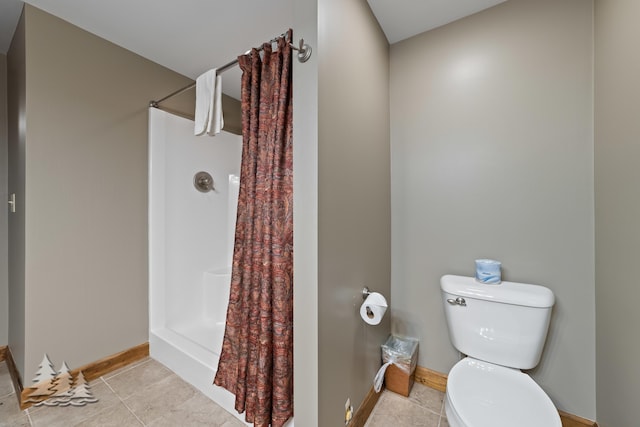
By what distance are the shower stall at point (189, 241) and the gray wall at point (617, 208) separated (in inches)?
80.1

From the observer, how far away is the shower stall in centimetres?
191

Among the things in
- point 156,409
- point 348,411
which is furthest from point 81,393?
point 348,411

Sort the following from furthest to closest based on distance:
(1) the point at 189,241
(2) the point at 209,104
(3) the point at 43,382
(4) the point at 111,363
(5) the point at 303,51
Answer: (1) the point at 189,241 < (4) the point at 111,363 < (2) the point at 209,104 < (3) the point at 43,382 < (5) the point at 303,51

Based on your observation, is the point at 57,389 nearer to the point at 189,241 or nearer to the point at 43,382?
the point at 43,382

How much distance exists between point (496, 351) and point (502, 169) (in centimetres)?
101

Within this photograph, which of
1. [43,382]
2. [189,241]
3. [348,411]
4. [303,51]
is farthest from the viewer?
[189,241]

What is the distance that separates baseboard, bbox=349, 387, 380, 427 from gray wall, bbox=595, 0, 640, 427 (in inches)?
42.4

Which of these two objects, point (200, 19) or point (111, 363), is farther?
point (111, 363)

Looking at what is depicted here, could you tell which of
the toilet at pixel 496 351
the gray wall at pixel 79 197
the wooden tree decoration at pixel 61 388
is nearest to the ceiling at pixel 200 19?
the gray wall at pixel 79 197

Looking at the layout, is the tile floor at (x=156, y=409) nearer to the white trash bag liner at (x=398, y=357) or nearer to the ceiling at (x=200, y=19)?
the white trash bag liner at (x=398, y=357)

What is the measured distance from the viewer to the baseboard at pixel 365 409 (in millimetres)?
1331

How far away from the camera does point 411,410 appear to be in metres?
1.49

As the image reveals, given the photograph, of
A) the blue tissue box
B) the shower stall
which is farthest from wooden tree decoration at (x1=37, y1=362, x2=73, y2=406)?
the blue tissue box

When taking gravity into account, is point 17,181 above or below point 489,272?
above
